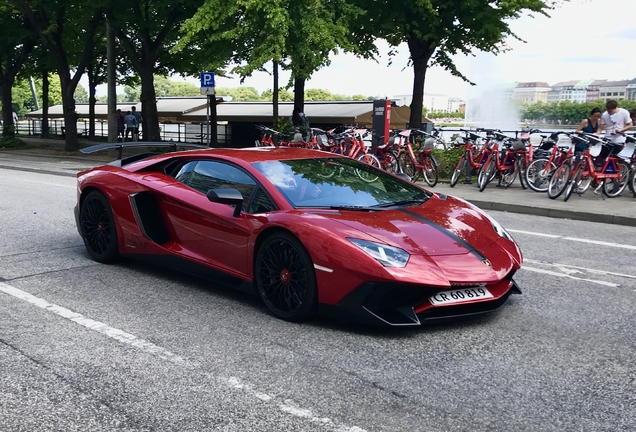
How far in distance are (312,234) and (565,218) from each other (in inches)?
296

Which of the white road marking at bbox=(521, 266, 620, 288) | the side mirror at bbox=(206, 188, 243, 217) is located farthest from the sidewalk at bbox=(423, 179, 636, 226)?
the side mirror at bbox=(206, 188, 243, 217)

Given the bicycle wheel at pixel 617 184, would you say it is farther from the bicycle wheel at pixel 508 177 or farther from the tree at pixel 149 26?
the tree at pixel 149 26

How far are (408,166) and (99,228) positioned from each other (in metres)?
10.1

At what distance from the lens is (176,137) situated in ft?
153

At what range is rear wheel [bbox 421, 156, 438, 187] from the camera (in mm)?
15648

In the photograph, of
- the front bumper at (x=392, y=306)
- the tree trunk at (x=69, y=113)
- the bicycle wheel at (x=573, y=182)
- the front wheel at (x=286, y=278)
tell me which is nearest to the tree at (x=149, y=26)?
the tree trunk at (x=69, y=113)

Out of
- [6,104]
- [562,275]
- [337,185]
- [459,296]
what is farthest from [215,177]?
[6,104]

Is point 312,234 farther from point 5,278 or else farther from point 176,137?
point 176,137

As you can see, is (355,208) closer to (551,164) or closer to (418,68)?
(551,164)

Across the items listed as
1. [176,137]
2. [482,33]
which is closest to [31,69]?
[176,137]

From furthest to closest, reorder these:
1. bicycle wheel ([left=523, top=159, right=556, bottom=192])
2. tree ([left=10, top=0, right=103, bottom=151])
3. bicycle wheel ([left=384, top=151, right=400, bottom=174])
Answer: tree ([left=10, top=0, right=103, bottom=151]) → bicycle wheel ([left=384, top=151, right=400, bottom=174]) → bicycle wheel ([left=523, top=159, right=556, bottom=192])

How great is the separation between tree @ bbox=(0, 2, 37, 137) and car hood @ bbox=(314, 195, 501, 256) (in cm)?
3049

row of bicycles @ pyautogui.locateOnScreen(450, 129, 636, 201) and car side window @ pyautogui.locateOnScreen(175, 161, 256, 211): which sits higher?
car side window @ pyautogui.locateOnScreen(175, 161, 256, 211)

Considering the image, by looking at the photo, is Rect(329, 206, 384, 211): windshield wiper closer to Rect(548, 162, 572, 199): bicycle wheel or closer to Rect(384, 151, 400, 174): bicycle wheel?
Rect(548, 162, 572, 199): bicycle wheel
